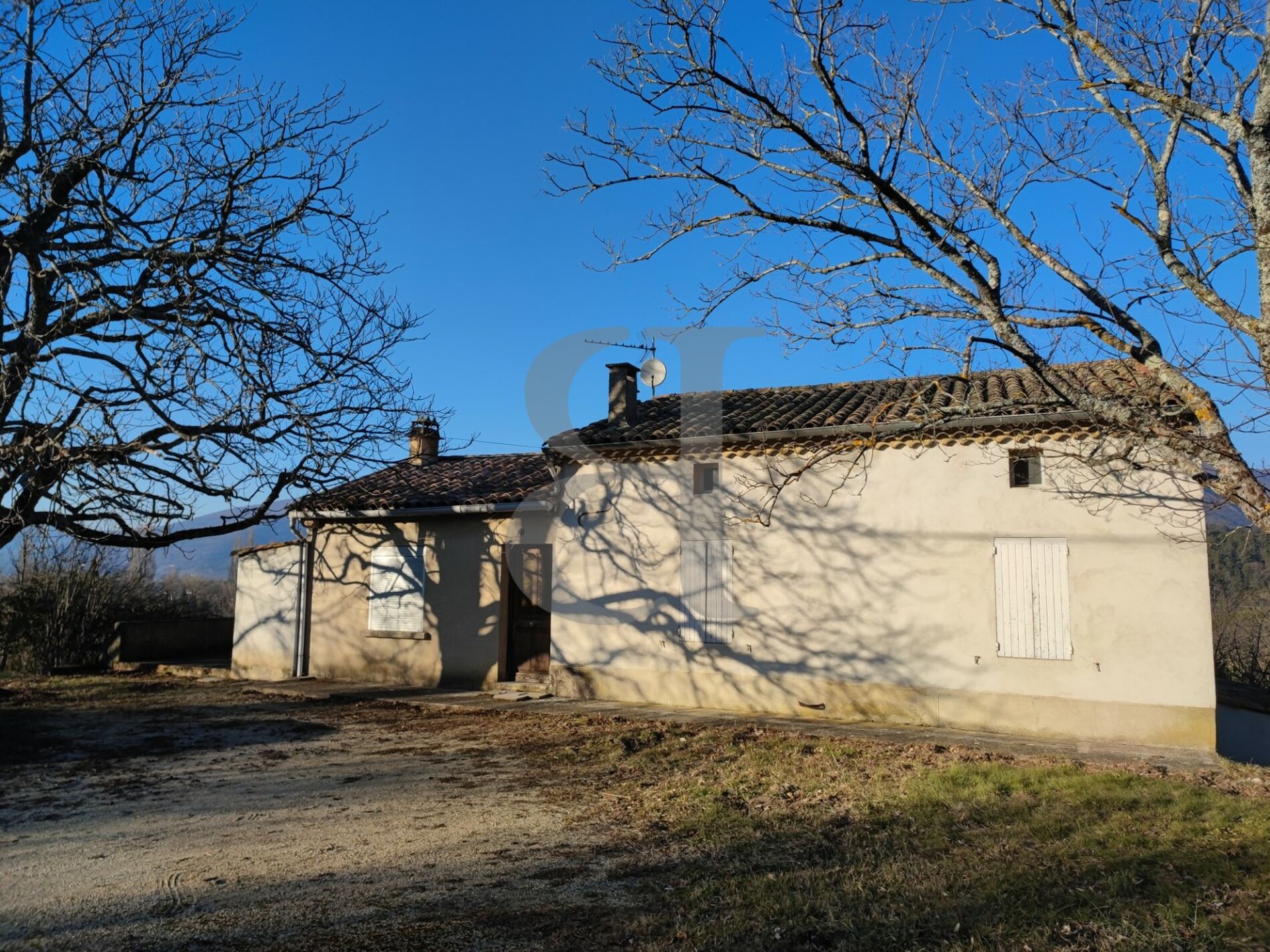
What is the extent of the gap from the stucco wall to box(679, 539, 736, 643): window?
24.9ft

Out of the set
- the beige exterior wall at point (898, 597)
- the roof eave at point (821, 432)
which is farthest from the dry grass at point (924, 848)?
the roof eave at point (821, 432)

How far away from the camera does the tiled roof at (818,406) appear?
981 centimetres

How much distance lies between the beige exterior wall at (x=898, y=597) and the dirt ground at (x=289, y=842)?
2785 mm

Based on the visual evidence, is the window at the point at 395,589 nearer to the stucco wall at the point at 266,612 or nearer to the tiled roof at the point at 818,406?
the stucco wall at the point at 266,612

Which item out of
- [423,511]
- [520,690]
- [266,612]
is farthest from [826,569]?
[266,612]

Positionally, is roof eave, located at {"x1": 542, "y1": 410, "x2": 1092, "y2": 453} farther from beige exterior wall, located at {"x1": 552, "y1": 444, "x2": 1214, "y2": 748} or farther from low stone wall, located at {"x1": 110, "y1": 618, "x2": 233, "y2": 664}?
low stone wall, located at {"x1": 110, "y1": 618, "x2": 233, "y2": 664}

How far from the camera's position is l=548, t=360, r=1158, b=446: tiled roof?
9.81 metres

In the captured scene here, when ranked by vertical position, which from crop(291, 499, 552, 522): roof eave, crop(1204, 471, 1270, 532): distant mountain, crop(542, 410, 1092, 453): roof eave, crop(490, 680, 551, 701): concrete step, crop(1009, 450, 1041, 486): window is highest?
crop(542, 410, 1092, 453): roof eave

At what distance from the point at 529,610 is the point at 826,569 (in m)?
5.13

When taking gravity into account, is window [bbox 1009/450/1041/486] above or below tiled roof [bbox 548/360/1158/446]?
below

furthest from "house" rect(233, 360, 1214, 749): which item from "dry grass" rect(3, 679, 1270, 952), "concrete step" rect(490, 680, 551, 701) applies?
"dry grass" rect(3, 679, 1270, 952)

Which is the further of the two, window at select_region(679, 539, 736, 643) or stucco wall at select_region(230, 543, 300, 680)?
stucco wall at select_region(230, 543, 300, 680)

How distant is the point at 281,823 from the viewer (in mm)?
6227

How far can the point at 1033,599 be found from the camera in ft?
31.2
